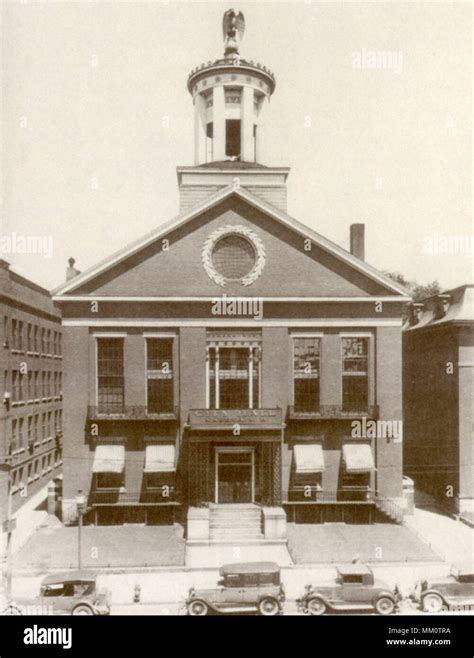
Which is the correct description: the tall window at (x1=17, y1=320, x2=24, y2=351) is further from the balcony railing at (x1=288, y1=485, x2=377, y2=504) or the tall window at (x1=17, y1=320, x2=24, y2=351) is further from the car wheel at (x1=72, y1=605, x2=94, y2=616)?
the car wheel at (x1=72, y1=605, x2=94, y2=616)

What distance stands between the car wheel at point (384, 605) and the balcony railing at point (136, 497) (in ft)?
39.4

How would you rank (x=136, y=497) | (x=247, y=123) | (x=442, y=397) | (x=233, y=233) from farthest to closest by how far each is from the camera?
(x=247, y=123)
(x=442, y=397)
(x=233, y=233)
(x=136, y=497)

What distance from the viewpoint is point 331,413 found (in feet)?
97.9

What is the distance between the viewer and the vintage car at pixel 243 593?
1991 cm

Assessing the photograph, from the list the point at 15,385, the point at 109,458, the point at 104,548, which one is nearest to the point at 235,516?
the point at 104,548

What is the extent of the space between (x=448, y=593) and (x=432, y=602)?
78 centimetres

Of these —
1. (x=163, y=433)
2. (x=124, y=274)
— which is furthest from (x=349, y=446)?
(x=124, y=274)

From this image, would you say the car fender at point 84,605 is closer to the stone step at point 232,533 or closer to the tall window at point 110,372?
the stone step at point 232,533

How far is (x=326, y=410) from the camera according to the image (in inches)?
1176

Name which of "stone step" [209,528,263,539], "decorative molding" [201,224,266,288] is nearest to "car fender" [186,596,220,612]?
"stone step" [209,528,263,539]

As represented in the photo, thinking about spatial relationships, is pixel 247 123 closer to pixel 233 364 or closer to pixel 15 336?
pixel 233 364

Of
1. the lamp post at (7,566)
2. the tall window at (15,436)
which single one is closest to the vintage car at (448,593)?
the lamp post at (7,566)

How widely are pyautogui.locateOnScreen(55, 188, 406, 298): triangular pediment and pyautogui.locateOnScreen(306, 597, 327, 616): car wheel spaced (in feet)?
47.3
